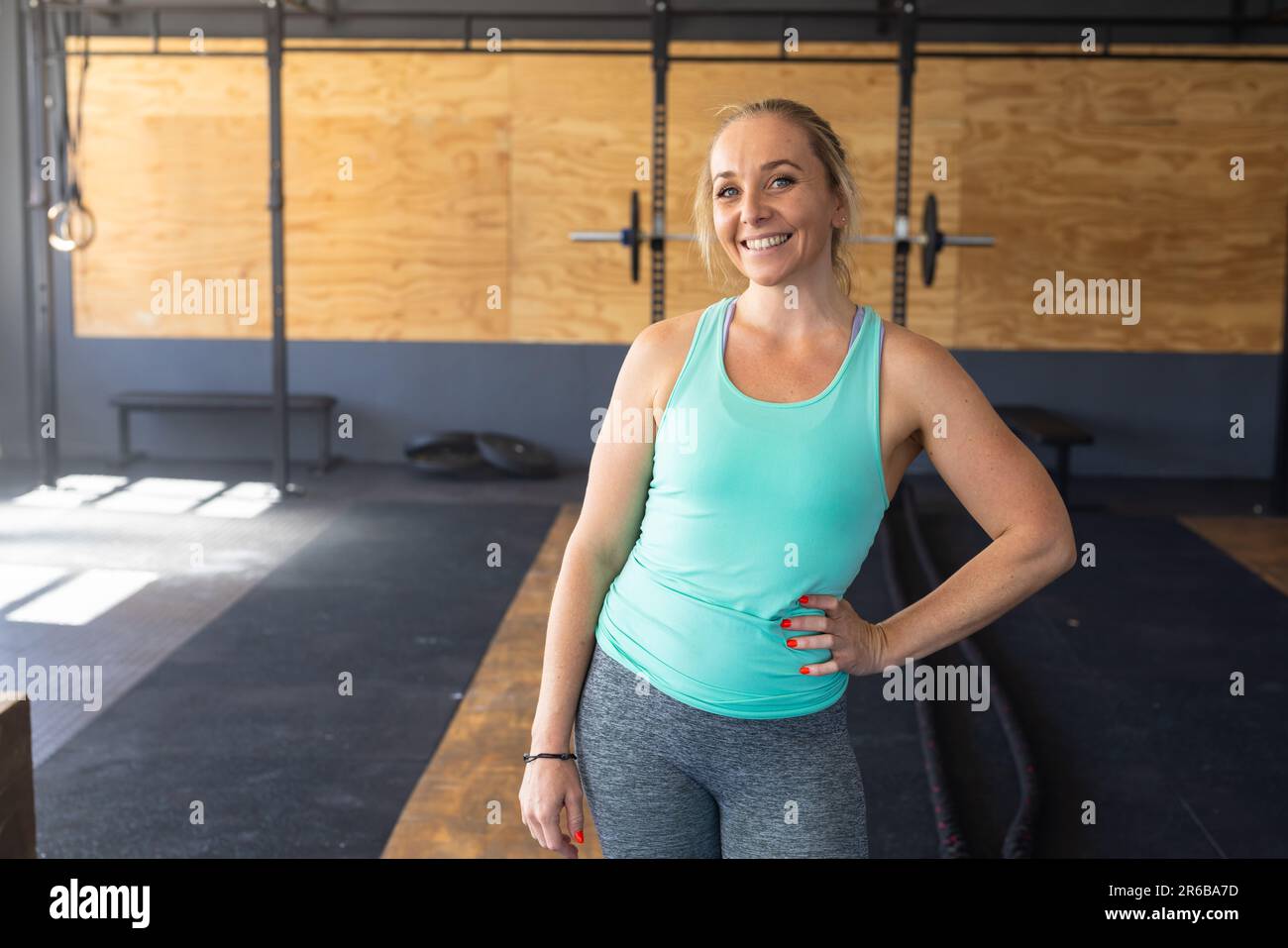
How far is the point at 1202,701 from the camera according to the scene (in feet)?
12.2

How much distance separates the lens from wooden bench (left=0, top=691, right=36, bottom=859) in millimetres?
1378

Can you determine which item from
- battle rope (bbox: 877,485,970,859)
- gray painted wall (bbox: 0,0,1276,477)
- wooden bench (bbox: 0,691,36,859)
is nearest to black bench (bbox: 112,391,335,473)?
gray painted wall (bbox: 0,0,1276,477)

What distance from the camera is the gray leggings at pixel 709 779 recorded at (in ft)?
4.11

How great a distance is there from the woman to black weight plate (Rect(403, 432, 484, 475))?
574 cm

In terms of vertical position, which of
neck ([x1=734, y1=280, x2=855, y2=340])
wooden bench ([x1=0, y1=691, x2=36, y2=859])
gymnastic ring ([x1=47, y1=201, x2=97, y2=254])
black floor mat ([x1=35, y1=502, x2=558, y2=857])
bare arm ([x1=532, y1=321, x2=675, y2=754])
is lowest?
black floor mat ([x1=35, y1=502, x2=558, y2=857])

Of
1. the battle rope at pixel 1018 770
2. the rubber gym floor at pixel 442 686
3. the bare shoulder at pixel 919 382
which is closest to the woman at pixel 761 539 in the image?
the bare shoulder at pixel 919 382

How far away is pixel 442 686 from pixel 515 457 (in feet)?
10.8

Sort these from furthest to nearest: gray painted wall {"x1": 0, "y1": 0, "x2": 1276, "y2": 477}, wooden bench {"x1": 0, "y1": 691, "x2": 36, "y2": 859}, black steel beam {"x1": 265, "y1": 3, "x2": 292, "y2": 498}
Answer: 1. gray painted wall {"x1": 0, "y1": 0, "x2": 1276, "y2": 477}
2. black steel beam {"x1": 265, "y1": 3, "x2": 292, "y2": 498}
3. wooden bench {"x1": 0, "y1": 691, "x2": 36, "y2": 859}

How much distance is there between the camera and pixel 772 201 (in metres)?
1.25

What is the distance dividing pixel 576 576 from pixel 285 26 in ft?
21.8

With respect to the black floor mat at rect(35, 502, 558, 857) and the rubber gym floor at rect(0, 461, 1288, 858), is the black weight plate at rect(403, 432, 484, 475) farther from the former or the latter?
the black floor mat at rect(35, 502, 558, 857)

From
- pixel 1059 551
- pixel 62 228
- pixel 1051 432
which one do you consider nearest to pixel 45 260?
pixel 62 228
